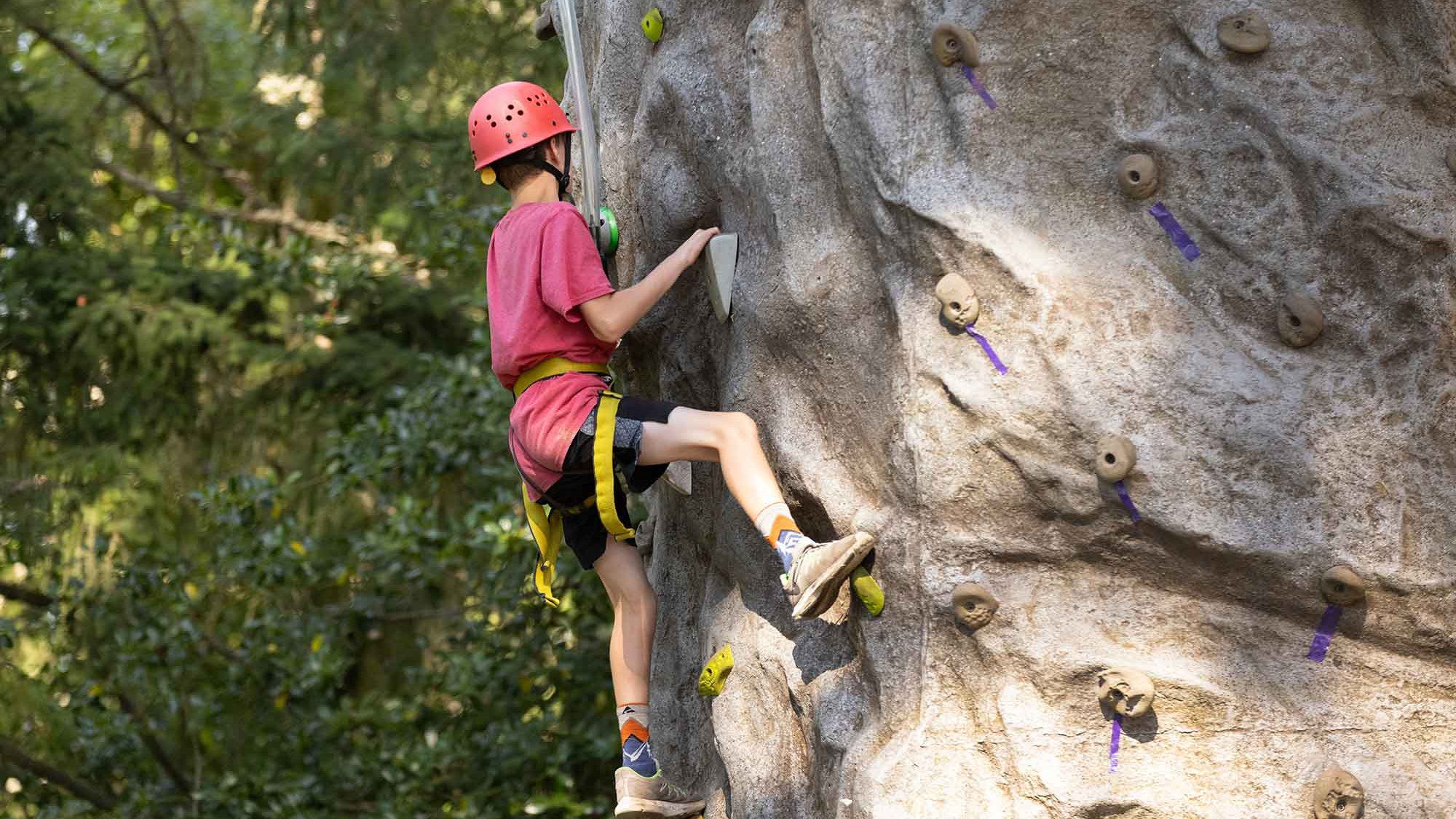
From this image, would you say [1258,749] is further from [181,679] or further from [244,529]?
[181,679]

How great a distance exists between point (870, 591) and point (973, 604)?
246mm

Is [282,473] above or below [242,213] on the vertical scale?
below

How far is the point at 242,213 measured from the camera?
9156 mm

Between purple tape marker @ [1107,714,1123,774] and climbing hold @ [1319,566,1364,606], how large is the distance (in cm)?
44

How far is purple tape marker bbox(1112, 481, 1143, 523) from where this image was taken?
8.58 feet

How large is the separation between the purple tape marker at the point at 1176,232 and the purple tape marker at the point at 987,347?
41cm

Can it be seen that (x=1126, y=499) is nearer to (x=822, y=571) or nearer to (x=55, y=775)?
(x=822, y=571)

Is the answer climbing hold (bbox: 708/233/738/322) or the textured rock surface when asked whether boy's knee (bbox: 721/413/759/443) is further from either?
climbing hold (bbox: 708/233/738/322)

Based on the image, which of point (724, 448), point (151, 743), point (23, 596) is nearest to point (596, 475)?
point (724, 448)

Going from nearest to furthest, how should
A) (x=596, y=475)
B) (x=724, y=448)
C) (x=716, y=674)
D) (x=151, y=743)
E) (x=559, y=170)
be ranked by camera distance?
(x=724, y=448) → (x=596, y=475) → (x=716, y=674) → (x=559, y=170) → (x=151, y=743)

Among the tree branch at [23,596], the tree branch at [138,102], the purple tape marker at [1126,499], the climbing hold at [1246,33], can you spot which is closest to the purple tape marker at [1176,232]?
the climbing hold at [1246,33]

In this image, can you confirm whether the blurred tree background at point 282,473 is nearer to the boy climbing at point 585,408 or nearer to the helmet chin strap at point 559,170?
the boy climbing at point 585,408

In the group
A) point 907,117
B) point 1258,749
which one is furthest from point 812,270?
point 1258,749

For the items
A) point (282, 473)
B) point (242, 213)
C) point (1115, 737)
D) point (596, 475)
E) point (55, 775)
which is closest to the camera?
point (1115, 737)
